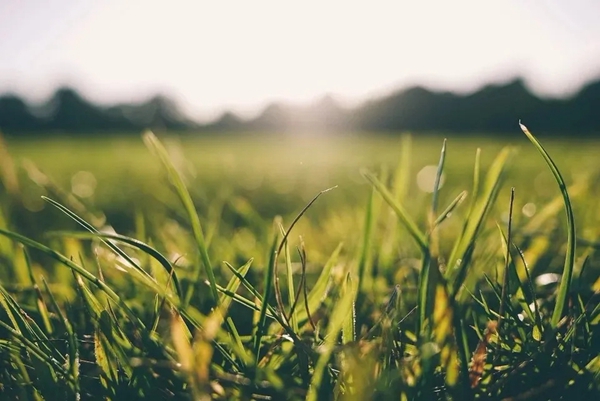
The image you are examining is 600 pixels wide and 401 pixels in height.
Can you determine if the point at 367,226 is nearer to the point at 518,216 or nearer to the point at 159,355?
the point at 159,355

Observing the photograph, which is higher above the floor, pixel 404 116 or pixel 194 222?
pixel 194 222

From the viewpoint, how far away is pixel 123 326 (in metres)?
0.47

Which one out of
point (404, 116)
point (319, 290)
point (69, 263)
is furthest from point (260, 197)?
point (404, 116)

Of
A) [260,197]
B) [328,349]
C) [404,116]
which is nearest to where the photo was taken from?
[328,349]

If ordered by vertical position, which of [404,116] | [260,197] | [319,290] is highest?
[319,290]

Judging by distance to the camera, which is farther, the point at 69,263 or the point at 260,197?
the point at 260,197

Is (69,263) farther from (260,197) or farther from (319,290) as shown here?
(260,197)

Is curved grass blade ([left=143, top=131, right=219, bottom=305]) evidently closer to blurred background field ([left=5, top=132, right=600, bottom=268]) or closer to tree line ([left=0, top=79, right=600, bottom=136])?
blurred background field ([left=5, top=132, right=600, bottom=268])

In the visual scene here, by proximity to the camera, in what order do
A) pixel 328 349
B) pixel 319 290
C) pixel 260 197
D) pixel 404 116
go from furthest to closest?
pixel 404 116 → pixel 260 197 → pixel 319 290 → pixel 328 349

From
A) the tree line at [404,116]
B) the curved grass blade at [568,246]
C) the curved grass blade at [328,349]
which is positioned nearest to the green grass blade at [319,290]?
the curved grass blade at [328,349]

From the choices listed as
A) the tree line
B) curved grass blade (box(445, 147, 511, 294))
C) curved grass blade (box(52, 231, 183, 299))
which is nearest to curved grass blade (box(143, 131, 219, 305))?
curved grass blade (box(52, 231, 183, 299))

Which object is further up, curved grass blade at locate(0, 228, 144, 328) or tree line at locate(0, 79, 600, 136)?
curved grass blade at locate(0, 228, 144, 328)

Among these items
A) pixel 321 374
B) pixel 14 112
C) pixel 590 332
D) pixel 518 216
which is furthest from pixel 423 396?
pixel 14 112

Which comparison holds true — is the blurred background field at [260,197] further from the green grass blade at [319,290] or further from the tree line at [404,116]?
the tree line at [404,116]
